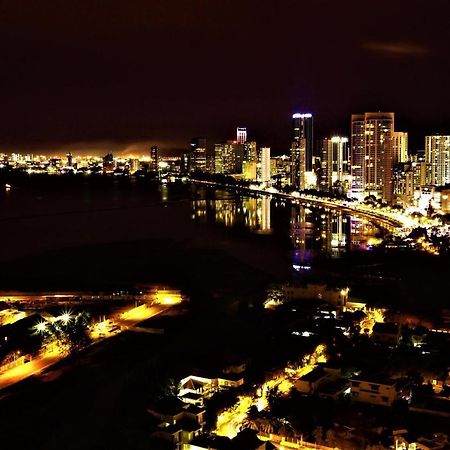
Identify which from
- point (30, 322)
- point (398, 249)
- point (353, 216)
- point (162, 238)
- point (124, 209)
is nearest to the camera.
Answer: point (30, 322)

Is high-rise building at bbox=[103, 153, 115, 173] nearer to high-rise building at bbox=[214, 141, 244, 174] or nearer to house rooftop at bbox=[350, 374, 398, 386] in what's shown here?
high-rise building at bbox=[214, 141, 244, 174]

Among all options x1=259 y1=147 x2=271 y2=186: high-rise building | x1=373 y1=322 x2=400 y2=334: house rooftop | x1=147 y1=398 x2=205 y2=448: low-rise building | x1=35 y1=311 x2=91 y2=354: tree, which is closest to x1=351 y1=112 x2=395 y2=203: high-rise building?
x1=259 y1=147 x2=271 y2=186: high-rise building

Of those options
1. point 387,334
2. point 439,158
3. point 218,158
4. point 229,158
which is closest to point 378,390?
point 387,334

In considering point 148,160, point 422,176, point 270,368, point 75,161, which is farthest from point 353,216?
point 75,161

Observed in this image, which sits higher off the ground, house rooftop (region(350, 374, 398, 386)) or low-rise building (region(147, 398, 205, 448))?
house rooftop (region(350, 374, 398, 386))

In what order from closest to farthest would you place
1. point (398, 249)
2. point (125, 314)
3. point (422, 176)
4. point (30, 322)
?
point (30, 322) < point (125, 314) < point (398, 249) < point (422, 176)

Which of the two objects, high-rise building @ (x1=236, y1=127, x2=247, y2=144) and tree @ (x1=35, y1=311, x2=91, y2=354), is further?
high-rise building @ (x1=236, y1=127, x2=247, y2=144)

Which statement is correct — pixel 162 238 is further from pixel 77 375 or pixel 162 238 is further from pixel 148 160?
pixel 148 160
